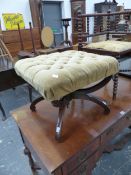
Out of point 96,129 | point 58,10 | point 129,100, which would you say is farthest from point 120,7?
point 96,129

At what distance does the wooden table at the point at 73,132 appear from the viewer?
0.60 meters

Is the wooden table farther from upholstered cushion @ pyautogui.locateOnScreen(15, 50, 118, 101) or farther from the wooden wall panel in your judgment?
A: the wooden wall panel

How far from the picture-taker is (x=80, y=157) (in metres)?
0.64

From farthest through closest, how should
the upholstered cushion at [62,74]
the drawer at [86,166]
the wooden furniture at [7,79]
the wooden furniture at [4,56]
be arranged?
the wooden furniture at [4,56]
the wooden furniture at [7,79]
the drawer at [86,166]
the upholstered cushion at [62,74]

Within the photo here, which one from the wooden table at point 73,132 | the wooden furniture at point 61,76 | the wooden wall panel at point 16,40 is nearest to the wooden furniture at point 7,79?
the wooden wall panel at point 16,40

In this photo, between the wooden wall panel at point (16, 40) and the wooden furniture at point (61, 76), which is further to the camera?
the wooden wall panel at point (16, 40)

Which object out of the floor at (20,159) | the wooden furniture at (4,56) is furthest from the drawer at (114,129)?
the wooden furniture at (4,56)

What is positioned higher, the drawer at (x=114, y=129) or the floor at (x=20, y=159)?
the drawer at (x=114, y=129)

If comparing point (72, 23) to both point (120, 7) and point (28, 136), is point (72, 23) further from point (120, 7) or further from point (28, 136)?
point (28, 136)

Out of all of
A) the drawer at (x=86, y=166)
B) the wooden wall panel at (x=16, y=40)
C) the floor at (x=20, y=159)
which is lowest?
the floor at (x=20, y=159)

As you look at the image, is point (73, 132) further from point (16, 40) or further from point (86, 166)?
point (16, 40)

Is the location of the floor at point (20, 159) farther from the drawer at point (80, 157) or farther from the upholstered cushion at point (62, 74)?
the upholstered cushion at point (62, 74)

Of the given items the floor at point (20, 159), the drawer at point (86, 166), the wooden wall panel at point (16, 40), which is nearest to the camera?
the drawer at point (86, 166)

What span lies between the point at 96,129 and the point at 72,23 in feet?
12.8
